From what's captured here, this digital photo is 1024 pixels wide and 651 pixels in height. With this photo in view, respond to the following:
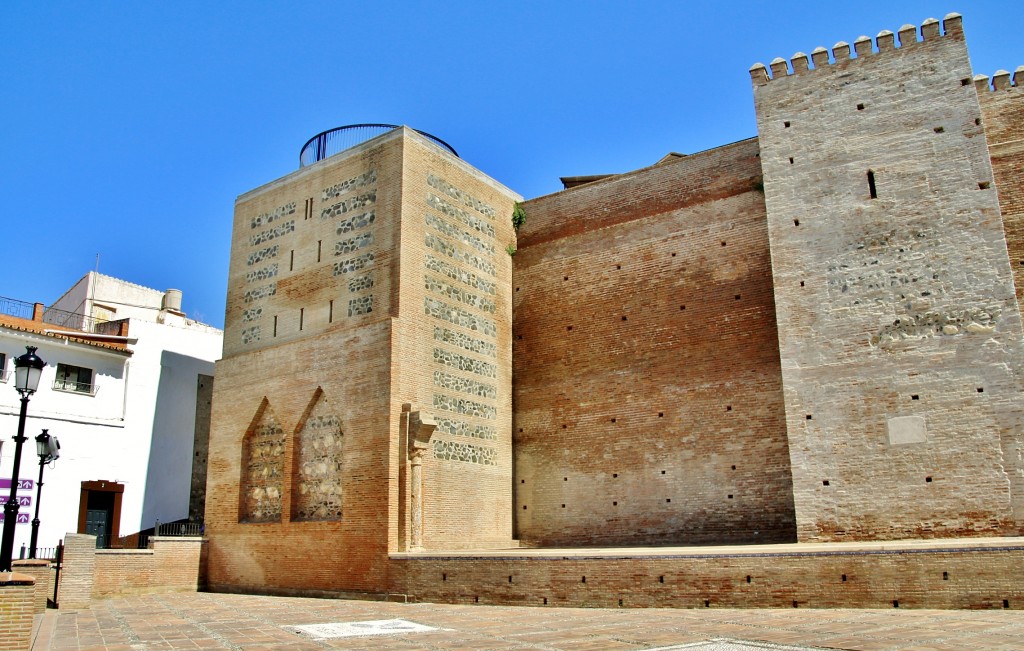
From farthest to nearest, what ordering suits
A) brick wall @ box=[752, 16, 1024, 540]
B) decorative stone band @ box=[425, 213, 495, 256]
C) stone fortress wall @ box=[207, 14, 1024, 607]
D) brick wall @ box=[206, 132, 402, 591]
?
decorative stone band @ box=[425, 213, 495, 256]
brick wall @ box=[206, 132, 402, 591]
stone fortress wall @ box=[207, 14, 1024, 607]
brick wall @ box=[752, 16, 1024, 540]

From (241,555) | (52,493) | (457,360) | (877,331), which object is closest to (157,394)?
(52,493)

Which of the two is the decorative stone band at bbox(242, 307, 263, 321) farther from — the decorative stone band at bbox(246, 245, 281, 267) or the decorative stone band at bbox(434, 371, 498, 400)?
the decorative stone band at bbox(434, 371, 498, 400)

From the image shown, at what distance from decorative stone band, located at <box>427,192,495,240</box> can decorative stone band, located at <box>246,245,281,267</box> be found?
3934 mm

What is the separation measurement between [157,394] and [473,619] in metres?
14.5

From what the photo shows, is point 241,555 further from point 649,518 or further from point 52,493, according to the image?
point 649,518

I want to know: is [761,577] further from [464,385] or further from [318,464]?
[318,464]

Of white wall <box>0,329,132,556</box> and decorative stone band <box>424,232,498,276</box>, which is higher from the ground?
decorative stone band <box>424,232,498,276</box>

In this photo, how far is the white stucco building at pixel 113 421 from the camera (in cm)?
1925

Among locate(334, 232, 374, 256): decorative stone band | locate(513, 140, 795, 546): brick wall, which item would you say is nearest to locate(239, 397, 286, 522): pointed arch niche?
locate(334, 232, 374, 256): decorative stone band

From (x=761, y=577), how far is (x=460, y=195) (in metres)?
10.5

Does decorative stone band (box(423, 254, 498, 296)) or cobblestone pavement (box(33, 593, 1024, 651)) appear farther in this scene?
decorative stone band (box(423, 254, 498, 296))

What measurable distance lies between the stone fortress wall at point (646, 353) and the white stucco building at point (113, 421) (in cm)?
402

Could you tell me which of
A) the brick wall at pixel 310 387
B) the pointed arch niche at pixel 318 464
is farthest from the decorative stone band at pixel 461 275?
the pointed arch niche at pixel 318 464

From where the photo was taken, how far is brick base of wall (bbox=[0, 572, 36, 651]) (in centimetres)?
737
